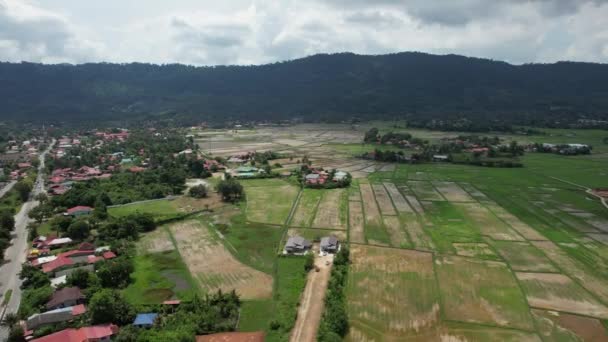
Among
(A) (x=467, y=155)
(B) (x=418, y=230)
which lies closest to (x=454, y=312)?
(B) (x=418, y=230)

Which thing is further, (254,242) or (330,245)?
(254,242)

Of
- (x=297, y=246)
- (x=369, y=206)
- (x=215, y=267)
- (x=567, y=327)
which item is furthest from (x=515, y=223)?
(x=215, y=267)

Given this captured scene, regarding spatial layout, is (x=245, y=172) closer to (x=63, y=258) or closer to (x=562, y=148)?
(x=63, y=258)

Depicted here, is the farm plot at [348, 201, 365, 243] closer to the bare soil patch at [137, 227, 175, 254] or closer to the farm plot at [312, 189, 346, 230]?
the farm plot at [312, 189, 346, 230]

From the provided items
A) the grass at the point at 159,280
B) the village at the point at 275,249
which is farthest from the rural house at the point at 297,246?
the grass at the point at 159,280

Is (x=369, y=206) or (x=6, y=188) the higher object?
(x=369, y=206)

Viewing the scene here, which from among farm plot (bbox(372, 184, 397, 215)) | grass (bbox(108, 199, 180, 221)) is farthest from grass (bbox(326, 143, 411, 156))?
grass (bbox(108, 199, 180, 221))

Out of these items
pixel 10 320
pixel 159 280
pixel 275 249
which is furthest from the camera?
pixel 275 249

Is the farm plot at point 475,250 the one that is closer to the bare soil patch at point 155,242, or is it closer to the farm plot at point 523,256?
the farm plot at point 523,256
